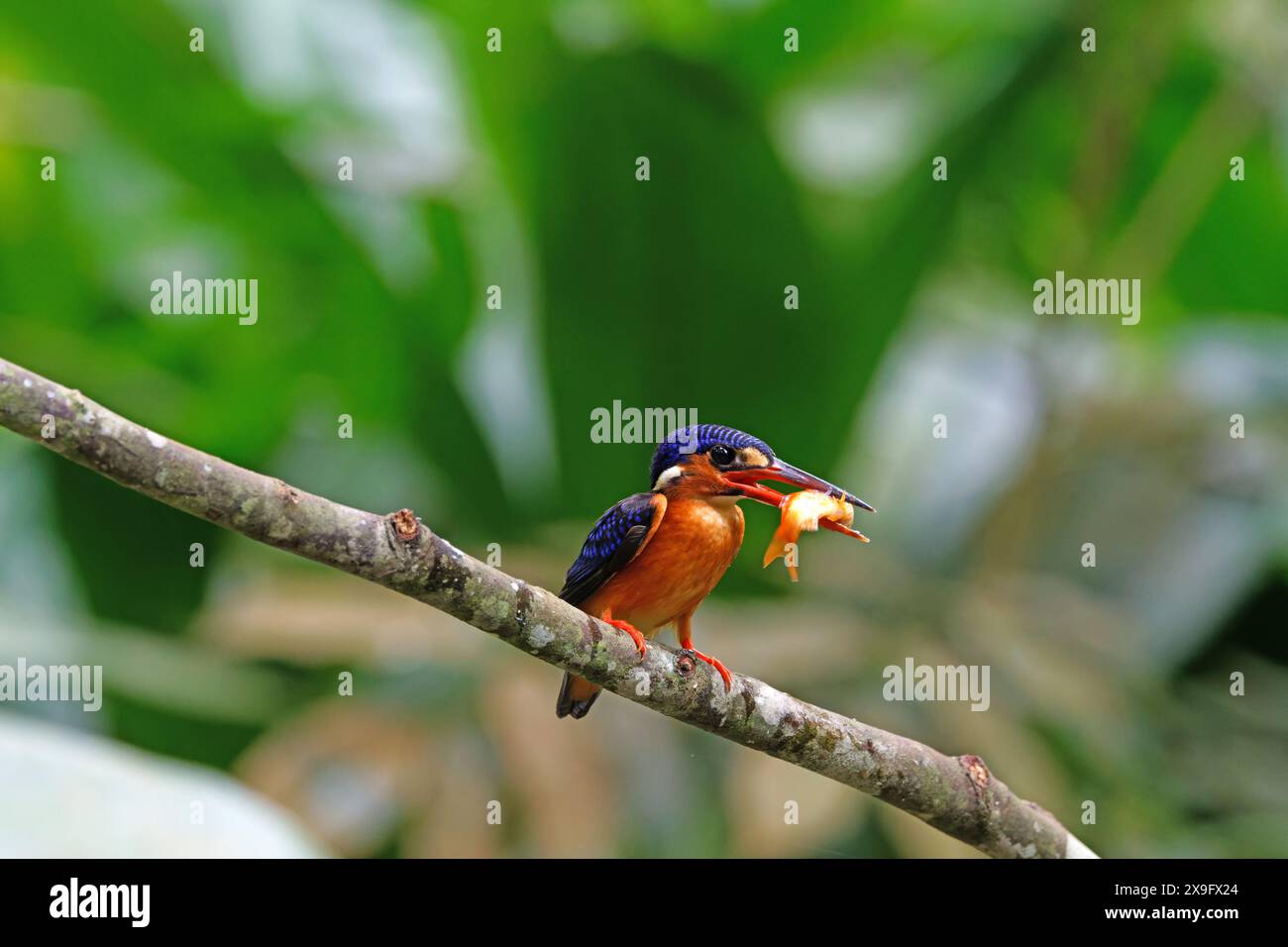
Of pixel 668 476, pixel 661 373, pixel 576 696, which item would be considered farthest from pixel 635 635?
pixel 661 373

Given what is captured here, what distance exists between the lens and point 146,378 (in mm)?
5035

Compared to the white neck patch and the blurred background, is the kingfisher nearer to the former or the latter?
the white neck patch

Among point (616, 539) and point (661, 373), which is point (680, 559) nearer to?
point (616, 539)

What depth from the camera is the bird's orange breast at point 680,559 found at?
2301 mm

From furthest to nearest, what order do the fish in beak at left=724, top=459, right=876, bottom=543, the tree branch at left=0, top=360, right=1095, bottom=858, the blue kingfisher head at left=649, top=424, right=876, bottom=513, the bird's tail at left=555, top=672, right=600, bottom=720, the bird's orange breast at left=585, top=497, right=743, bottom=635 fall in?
the bird's tail at left=555, top=672, right=600, bottom=720
the bird's orange breast at left=585, top=497, right=743, bottom=635
the blue kingfisher head at left=649, top=424, right=876, bottom=513
the fish in beak at left=724, top=459, right=876, bottom=543
the tree branch at left=0, top=360, right=1095, bottom=858

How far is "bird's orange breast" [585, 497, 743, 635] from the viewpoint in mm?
2301

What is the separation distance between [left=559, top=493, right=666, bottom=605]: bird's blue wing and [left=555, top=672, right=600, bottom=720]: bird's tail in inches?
7.7

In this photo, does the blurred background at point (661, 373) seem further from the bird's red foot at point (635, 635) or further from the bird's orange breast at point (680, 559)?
the bird's red foot at point (635, 635)

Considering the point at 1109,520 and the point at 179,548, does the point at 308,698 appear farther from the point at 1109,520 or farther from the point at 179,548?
the point at 1109,520

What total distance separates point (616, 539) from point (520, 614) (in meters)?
0.58

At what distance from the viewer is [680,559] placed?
7.56 ft

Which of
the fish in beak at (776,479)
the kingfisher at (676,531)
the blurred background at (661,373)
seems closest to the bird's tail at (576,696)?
the kingfisher at (676,531)

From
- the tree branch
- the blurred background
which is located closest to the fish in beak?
the tree branch

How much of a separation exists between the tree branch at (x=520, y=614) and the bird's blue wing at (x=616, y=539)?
0.94 ft
